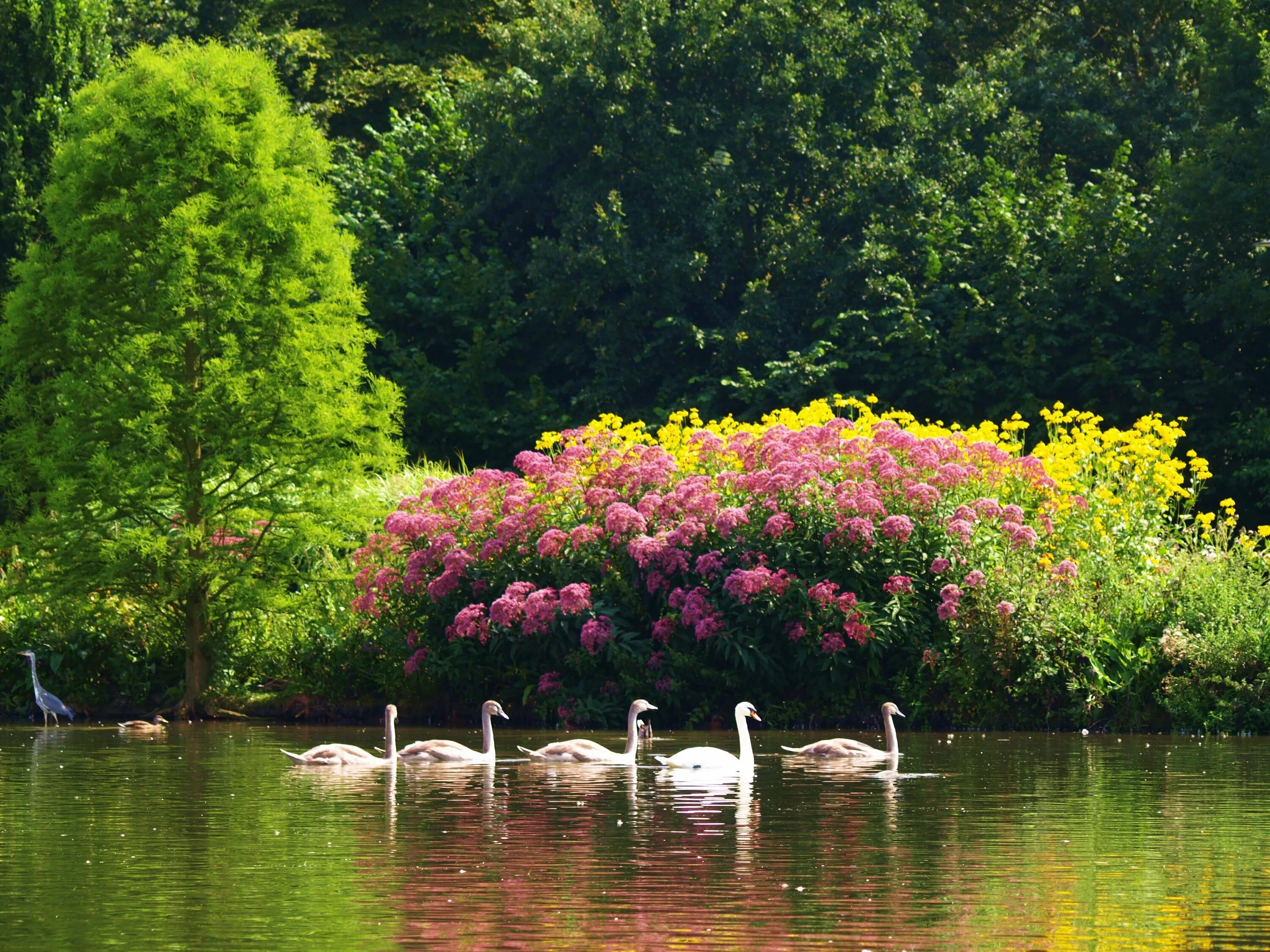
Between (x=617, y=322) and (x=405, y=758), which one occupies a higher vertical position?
(x=617, y=322)

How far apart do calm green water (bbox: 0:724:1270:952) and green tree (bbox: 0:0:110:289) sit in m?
18.4

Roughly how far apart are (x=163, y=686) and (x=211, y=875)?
54.2ft

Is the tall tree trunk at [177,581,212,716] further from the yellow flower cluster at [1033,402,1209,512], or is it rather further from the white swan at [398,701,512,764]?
the yellow flower cluster at [1033,402,1209,512]

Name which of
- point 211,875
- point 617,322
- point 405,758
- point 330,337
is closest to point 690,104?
point 617,322

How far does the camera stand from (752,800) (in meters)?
16.6

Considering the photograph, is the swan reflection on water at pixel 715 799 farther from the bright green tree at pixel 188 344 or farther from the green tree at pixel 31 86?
the green tree at pixel 31 86

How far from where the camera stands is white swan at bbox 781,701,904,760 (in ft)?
65.2

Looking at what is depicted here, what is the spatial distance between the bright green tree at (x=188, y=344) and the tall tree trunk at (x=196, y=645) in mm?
25

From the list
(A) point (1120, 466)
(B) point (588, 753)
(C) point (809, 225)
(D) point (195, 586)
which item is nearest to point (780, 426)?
(A) point (1120, 466)

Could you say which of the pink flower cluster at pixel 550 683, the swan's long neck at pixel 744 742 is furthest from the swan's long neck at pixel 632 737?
the pink flower cluster at pixel 550 683

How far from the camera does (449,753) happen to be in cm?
2047

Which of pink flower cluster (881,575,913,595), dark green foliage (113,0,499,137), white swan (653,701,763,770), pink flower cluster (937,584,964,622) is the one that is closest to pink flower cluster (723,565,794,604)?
pink flower cluster (881,575,913,595)

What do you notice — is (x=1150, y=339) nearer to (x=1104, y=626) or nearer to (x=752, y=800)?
(x=1104, y=626)

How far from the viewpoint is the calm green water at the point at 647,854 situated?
10508 mm
